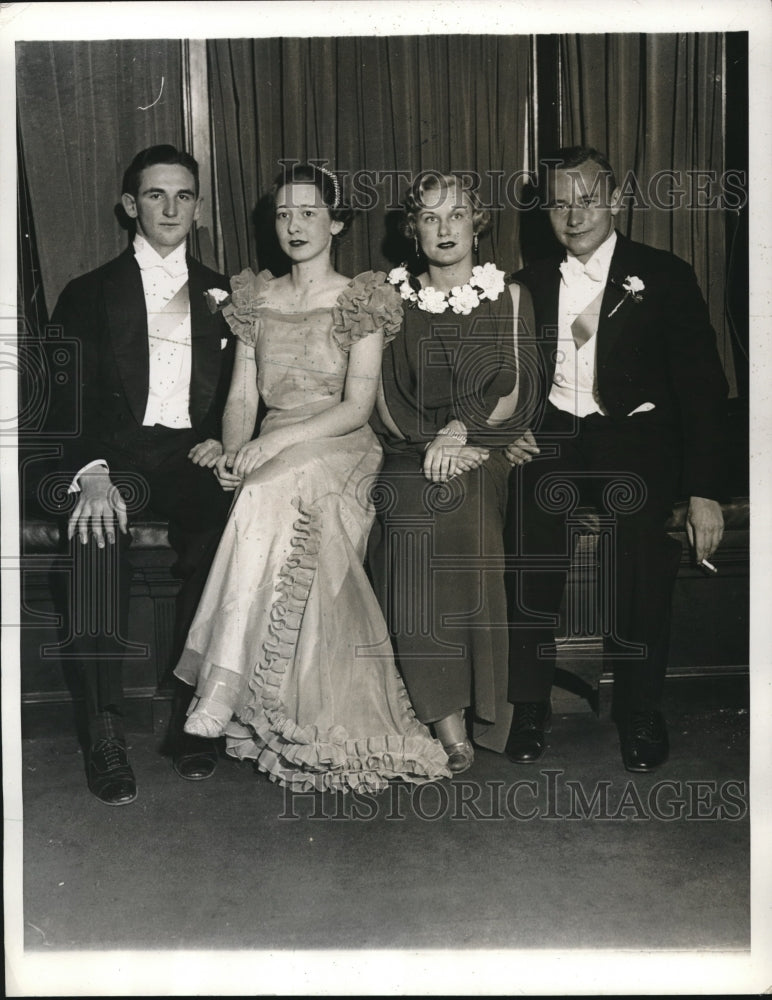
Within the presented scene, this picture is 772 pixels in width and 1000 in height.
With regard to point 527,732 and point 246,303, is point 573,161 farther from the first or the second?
point 527,732

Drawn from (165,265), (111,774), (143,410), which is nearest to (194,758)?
(111,774)

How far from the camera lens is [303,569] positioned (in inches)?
155

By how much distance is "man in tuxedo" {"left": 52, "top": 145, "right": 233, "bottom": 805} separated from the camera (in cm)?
412

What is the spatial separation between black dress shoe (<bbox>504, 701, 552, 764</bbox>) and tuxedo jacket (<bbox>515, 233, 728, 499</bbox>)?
91 centimetres

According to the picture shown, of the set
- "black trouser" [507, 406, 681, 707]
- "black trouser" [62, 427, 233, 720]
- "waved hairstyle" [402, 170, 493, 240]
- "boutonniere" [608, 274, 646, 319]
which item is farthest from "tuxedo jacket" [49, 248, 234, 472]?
"boutonniere" [608, 274, 646, 319]

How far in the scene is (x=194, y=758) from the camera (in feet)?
13.1

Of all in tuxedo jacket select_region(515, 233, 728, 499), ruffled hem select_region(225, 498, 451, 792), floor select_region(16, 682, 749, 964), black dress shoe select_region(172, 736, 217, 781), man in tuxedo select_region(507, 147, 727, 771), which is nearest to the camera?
floor select_region(16, 682, 749, 964)

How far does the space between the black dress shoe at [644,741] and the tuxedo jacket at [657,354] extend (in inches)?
30.9

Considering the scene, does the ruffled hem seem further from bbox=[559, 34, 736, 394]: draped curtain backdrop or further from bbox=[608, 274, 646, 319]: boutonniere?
bbox=[559, 34, 736, 394]: draped curtain backdrop

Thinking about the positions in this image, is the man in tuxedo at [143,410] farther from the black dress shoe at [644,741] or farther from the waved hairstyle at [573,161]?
the black dress shoe at [644,741]

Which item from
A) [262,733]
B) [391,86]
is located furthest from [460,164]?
[262,733]

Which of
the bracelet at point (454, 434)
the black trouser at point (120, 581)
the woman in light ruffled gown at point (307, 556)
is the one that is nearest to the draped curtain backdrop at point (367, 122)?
the woman in light ruffled gown at point (307, 556)

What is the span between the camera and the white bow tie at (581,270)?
4270 mm

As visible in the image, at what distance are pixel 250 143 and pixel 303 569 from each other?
1562 mm
